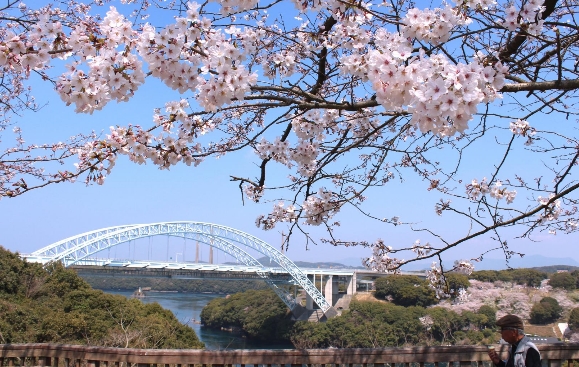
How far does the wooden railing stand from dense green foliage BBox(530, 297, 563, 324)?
3084 cm

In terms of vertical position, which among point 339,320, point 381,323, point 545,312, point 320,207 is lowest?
point 339,320

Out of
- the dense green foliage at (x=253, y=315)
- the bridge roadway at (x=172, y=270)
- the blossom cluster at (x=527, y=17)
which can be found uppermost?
the blossom cluster at (x=527, y=17)

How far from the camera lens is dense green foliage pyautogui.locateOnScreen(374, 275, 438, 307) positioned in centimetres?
3256

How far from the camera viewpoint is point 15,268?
1334 centimetres

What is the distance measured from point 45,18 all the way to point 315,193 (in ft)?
4.83

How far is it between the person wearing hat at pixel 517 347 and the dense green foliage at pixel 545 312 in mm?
31225

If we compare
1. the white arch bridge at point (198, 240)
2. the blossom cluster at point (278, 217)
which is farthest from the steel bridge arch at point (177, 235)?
the blossom cluster at point (278, 217)

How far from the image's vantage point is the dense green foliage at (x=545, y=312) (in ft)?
94.9

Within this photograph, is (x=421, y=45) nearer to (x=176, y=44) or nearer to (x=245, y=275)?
(x=176, y=44)

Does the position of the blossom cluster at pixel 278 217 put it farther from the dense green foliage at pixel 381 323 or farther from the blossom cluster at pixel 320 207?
the dense green foliage at pixel 381 323

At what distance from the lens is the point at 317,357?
2.06 m

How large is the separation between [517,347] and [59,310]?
12.8m

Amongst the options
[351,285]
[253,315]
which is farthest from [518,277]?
[253,315]

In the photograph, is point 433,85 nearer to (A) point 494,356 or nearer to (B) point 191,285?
(A) point 494,356
